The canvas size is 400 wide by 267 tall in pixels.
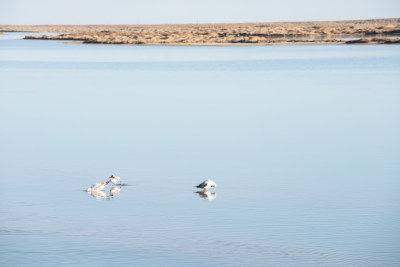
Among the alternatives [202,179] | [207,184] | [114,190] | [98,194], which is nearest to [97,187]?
[98,194]

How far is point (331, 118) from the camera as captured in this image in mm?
22250

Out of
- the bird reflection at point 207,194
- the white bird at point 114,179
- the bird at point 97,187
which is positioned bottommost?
the bird reflection at point 207,194

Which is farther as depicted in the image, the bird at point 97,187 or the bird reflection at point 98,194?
the bird at point 97,187

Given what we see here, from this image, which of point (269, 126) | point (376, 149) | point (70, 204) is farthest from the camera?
point (269, 126)

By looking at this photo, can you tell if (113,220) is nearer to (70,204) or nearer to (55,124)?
(70,204)

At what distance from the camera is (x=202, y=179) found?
13414 mm

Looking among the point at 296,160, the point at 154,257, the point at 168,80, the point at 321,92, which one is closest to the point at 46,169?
the point at 296,160

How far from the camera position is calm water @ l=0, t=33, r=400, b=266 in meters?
9.42

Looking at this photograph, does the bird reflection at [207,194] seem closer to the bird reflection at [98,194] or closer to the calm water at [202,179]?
the calm water at [202,179]

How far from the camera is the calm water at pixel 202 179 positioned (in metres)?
9.42

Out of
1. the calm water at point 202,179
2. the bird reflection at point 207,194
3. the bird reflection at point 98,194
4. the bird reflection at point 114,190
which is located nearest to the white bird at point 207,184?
the bird reflection at point 207,194

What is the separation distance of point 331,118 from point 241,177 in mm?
9349

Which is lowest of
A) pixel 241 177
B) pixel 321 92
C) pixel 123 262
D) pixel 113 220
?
pixel 123 262

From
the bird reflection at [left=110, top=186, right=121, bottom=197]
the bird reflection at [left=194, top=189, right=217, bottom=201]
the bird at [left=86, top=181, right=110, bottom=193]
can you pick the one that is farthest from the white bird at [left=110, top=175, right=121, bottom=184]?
the bird reflection at [left=194, top=189, right=217, bottom=201]
